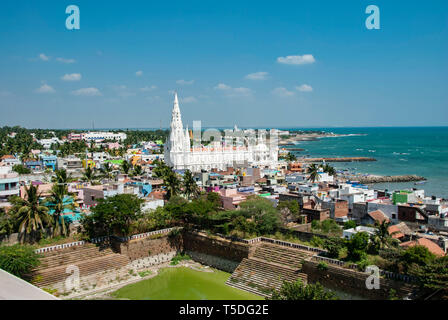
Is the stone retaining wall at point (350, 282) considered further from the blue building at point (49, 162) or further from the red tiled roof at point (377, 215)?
the blue building at point (49, 162)

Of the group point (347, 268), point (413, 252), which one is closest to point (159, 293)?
point (347, 268)

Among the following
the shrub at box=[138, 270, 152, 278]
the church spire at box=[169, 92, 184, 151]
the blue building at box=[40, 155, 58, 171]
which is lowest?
the shrub at box=[138, 270, 152, 278]

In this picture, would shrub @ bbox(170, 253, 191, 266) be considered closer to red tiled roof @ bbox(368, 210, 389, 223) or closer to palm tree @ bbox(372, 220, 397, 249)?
palm tree @ bbox(372, 220, 397, 249)

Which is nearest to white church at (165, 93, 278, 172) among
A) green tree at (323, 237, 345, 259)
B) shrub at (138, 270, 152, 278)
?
shrub at (138, 270, 152, 278)

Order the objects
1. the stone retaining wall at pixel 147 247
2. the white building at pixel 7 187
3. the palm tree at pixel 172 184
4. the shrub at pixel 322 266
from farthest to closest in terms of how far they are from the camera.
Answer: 1. the palm tree at pixel 172 184
2. the white building at pixel 7 187
3. the stone retaining wall at pixel 147 247
4. the shrub at pixel 322 266

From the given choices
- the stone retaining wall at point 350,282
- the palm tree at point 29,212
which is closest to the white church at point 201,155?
the palm tree at point 29,212

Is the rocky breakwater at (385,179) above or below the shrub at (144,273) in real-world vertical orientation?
above
